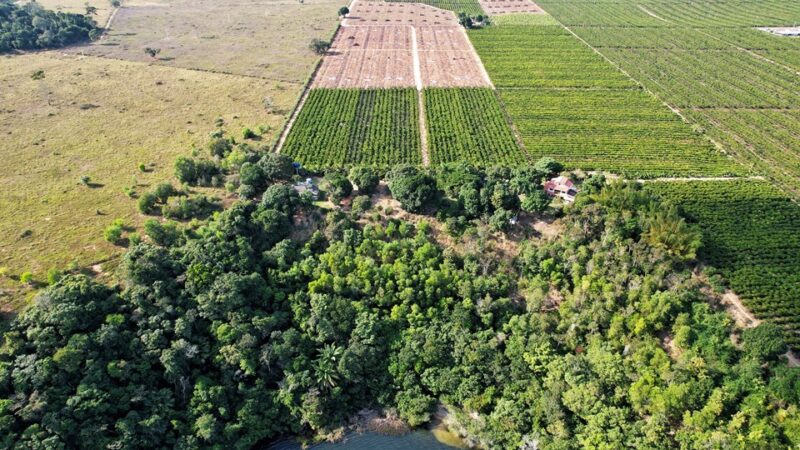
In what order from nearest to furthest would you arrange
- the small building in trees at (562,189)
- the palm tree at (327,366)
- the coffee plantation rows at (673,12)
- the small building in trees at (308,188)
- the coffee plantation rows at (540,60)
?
the palm tree at (327,366), the small building in trees at (562,189), the small building in trees at (308,188), the coffee plantation rows at (540,60), the coffee plantation rows at (673,12)

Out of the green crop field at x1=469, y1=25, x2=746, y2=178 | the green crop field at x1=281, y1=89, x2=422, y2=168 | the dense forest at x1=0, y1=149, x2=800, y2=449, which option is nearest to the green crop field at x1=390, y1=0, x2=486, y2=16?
the green crop field at x1=469, y1=25, x2=746, y2=178

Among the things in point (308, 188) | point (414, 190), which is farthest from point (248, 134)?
point (414, 190)

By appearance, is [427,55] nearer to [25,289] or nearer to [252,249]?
[252,249]

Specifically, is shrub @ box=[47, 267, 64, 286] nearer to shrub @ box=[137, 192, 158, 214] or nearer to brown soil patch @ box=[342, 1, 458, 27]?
shrub @ box=[137, 192, 158, 214]

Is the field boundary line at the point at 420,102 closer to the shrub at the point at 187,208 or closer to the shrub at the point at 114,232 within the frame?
the shrub at the point at 187,208

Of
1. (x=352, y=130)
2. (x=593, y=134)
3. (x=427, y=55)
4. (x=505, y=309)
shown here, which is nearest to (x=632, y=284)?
(x=505, y=309)

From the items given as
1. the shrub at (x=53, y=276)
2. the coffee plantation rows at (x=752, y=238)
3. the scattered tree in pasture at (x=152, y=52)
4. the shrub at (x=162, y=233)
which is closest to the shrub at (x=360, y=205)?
the shrub at (x=162, y=233)
